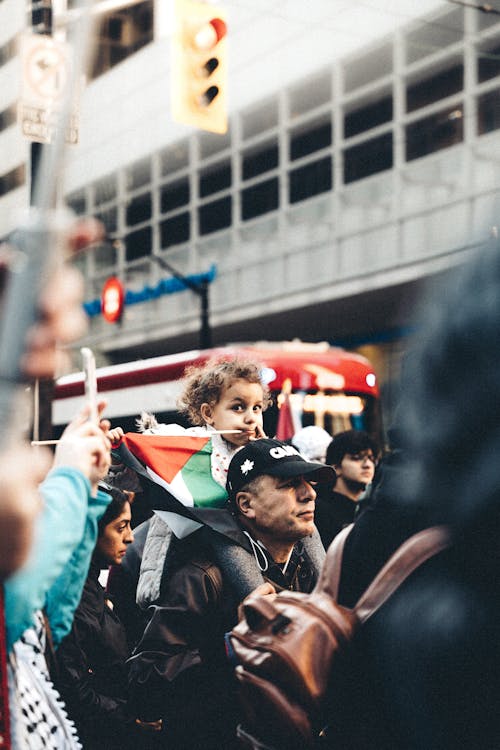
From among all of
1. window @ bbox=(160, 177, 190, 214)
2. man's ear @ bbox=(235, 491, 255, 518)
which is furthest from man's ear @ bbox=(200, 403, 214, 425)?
window @ bbox=(160, 177, 190, 214)

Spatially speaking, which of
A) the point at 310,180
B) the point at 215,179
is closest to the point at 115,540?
the point at 310,180

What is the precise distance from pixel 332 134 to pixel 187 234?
6.70m

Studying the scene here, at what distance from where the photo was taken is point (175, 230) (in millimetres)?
30203

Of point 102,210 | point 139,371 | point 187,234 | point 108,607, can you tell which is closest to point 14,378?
point 108,607

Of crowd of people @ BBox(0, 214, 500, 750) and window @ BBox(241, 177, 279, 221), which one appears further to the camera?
window @ BBox(241, 177, 279, 221)

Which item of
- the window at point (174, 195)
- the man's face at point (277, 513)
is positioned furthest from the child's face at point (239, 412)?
the window at point (174, 195)

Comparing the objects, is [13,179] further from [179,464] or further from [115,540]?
[179,464]

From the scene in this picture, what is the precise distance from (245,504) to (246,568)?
0.97 feet

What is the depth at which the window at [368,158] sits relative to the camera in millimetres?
23203

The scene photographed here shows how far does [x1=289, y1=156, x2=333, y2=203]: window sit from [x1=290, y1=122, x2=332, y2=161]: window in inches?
14.6

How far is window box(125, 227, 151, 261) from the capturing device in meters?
31.3

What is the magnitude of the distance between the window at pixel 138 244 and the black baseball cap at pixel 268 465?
2802cm

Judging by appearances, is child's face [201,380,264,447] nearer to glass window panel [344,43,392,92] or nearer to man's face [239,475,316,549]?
man's face [239,475,316,549]

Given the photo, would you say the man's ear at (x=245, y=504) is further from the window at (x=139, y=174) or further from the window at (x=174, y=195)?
the window at (x=139, y=174)
